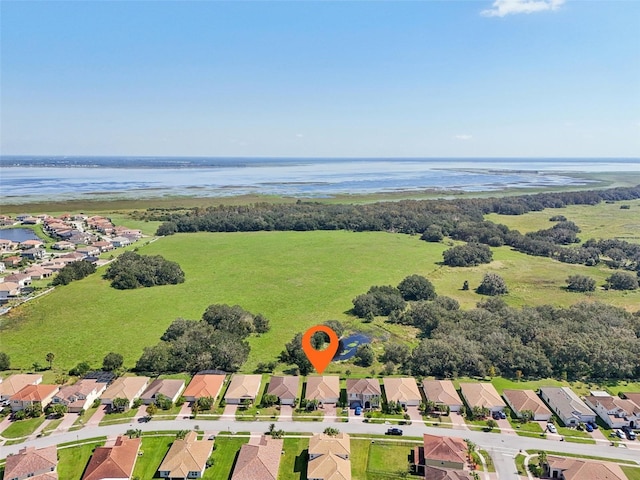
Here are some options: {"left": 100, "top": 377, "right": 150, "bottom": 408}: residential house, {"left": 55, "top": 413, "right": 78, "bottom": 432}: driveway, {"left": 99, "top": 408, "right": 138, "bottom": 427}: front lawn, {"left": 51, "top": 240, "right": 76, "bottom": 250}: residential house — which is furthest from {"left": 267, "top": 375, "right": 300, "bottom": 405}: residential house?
{"left": 51, "top": 240, "right": 76, "bottom": 250}: residential house

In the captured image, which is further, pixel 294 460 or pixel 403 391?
pixel 403 391

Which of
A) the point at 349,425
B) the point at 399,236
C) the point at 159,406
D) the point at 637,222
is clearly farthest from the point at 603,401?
the point at 637,222

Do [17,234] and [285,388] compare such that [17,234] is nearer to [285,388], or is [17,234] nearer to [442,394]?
[285,388]

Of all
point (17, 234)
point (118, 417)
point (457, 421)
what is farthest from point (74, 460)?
point (17, 234)

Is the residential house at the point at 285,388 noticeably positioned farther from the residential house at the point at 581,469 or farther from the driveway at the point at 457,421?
the residential house at the point at 581,469

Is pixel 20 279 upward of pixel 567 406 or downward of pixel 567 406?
upward

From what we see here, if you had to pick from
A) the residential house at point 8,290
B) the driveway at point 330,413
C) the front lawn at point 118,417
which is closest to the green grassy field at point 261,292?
the residential house at point 8,290
